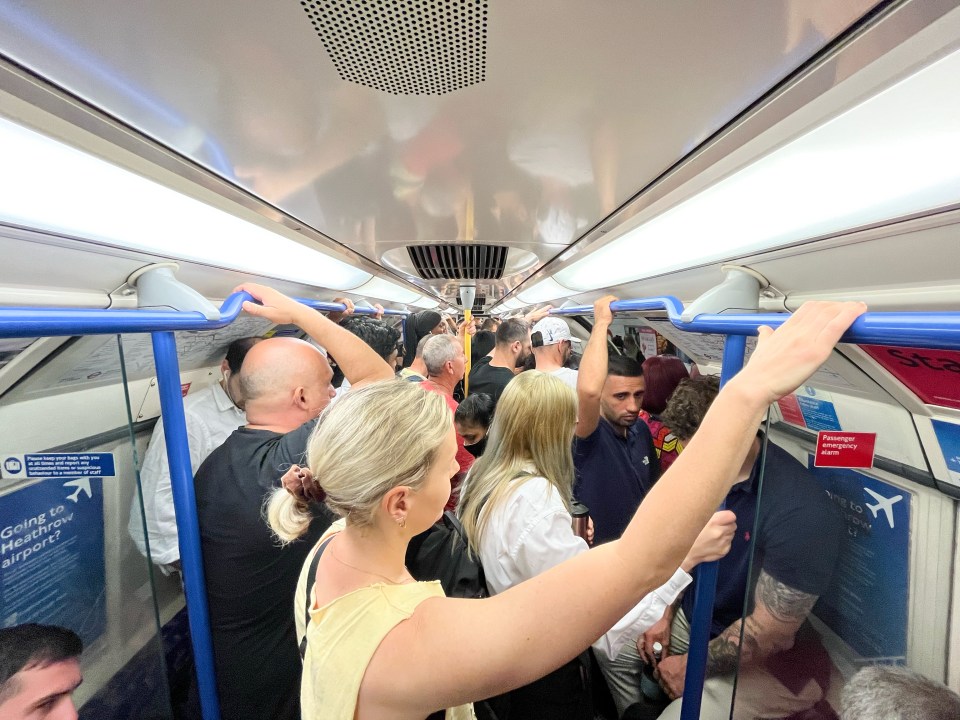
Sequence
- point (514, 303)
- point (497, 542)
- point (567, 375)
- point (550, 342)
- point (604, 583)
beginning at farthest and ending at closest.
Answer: point (514, 303)
point (550, 342)
point (567, 375)
point (497, 542)
point (604, 583)

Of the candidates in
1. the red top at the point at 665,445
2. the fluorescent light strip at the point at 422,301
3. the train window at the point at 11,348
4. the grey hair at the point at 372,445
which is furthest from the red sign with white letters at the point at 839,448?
the fluorescent light strip at the point at 422,301

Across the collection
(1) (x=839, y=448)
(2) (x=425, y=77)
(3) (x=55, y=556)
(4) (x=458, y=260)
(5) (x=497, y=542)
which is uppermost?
(2) (x=425, y=77)

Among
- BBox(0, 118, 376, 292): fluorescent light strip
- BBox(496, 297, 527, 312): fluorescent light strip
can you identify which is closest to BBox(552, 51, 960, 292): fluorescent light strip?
BBox(0, 118, 376, 292): fluorescent light strip

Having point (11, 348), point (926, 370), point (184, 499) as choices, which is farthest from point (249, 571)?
point (926, 370)

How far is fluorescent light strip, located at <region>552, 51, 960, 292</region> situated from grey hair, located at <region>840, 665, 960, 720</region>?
1.01 meters

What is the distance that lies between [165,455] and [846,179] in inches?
121

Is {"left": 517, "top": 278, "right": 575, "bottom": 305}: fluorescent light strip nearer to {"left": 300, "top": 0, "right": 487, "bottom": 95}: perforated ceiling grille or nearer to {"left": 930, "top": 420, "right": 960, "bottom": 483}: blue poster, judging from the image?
{"left": 930, "top": 420, "right": 960, "bottom": 483}: blue poster

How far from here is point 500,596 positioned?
0.79 meters

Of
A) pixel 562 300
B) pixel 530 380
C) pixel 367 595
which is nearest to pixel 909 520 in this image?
pixel 530 380

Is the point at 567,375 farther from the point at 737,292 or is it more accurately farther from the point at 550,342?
the point at 737,292

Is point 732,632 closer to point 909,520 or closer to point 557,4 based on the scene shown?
point 909,520

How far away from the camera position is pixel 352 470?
36.7 inches

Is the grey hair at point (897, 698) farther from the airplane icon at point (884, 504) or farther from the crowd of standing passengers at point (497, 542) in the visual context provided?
the airplane icon at point (884, 504)

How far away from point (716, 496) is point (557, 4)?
79cm
